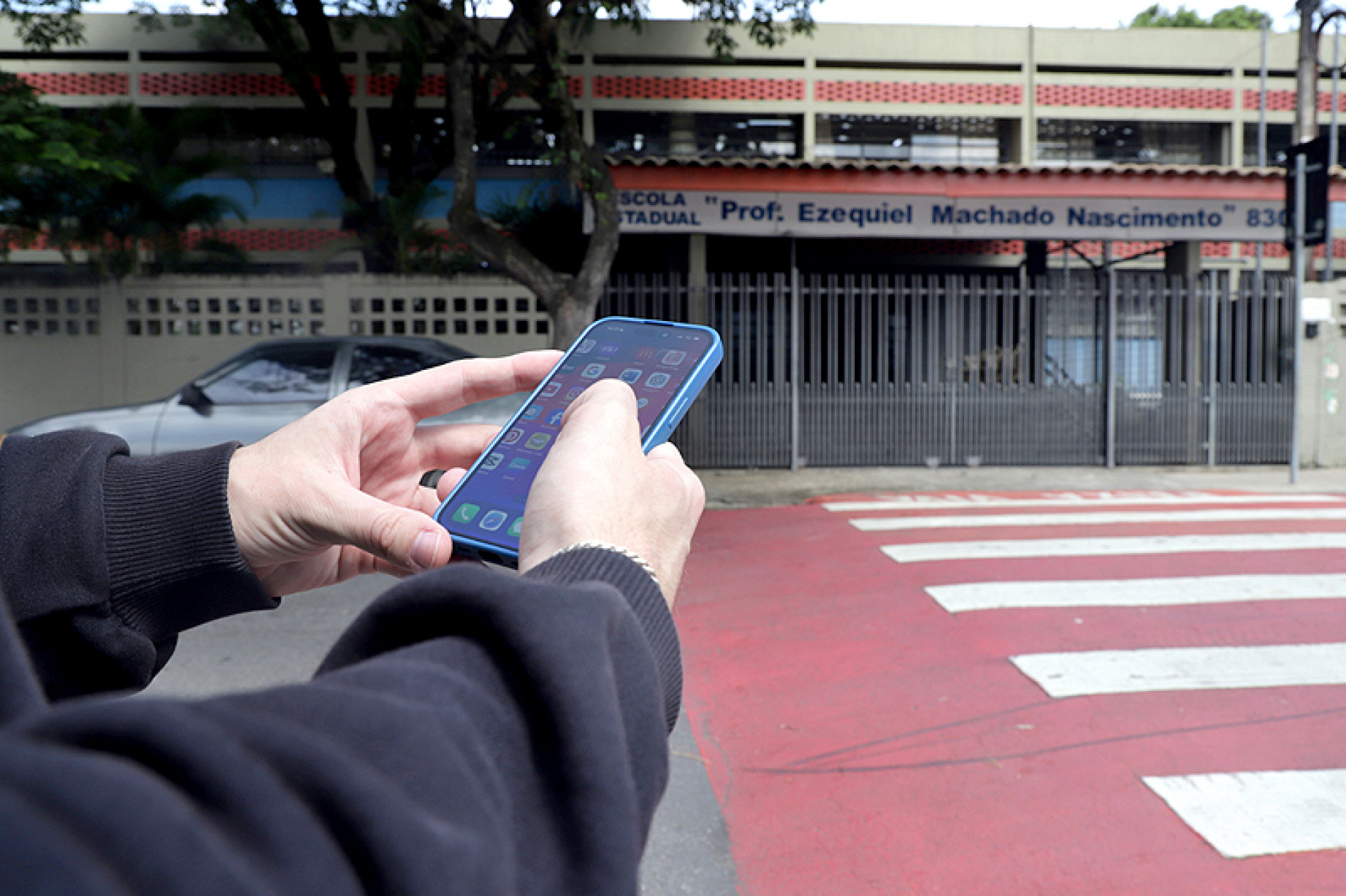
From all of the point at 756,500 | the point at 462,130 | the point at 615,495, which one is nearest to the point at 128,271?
the point at 462,130

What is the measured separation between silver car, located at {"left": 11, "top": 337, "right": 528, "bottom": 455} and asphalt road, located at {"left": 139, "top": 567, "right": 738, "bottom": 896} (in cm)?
177

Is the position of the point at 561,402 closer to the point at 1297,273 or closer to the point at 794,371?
the point at 794,371

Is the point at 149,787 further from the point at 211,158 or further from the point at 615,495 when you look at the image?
the point at 211,158

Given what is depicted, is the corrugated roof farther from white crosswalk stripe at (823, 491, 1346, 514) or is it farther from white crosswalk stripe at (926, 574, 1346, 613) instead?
white crosswalk stripe at (926, 574, 1346, 613)

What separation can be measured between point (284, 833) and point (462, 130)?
398 inches

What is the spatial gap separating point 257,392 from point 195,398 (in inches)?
17.8

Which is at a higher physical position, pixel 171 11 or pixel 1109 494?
pixel 171 11

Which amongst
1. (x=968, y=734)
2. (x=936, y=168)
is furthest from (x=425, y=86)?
(x=968, y=734)

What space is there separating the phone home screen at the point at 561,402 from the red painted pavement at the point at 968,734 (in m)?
1.73

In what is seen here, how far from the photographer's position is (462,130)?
990 centimetres

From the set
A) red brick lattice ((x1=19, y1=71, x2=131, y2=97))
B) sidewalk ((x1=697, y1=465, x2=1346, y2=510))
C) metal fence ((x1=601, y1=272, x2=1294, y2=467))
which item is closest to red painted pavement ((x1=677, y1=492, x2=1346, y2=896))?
sidewalk ((x1=697, y1=465, x2=1346, y2=510))

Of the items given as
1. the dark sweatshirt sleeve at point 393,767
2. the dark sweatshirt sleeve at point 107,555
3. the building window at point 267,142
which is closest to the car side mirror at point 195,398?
the dark sweatshirt sleeve at point 107,555

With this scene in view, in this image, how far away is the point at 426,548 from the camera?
1458mm

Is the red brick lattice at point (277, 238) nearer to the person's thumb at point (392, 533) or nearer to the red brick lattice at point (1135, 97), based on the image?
the red brick lattice at point (1135, 97)
